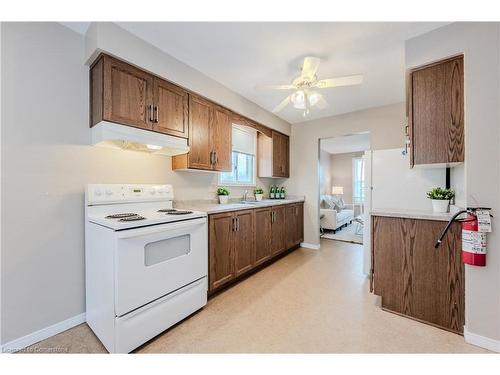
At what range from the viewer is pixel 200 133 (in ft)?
7.98

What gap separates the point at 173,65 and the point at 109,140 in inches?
38.1

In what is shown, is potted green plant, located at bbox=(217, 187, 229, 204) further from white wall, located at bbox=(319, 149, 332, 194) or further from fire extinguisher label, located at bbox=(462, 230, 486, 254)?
white wall, located at bbox=(319, 149, 332, 194)

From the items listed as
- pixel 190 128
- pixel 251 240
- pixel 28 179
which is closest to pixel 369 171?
pixel 251 240

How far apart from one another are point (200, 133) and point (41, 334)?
216 cm

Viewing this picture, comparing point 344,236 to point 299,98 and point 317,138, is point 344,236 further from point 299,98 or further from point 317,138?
point 299,98

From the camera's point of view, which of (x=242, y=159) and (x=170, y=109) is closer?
(x=170, y=109)

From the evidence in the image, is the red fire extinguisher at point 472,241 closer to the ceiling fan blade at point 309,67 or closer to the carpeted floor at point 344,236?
the ceiling fan blade at point 309,67

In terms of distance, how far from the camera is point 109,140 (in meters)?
1.68

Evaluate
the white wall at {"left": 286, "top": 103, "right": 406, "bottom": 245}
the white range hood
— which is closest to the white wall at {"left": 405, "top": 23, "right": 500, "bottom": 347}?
the white wall at {"left": 286, "top": 103, "right": 406, "bottom": 245}

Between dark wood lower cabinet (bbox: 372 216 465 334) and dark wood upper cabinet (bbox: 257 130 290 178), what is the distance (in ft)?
6.76

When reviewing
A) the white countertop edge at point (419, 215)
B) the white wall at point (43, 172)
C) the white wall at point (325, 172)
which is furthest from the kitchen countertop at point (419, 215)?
the white wall at point (325, 172)

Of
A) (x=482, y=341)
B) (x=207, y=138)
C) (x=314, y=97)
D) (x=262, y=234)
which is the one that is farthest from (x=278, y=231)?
(x=482, y=341)

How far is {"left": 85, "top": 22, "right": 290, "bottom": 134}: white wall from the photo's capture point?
5.28ft

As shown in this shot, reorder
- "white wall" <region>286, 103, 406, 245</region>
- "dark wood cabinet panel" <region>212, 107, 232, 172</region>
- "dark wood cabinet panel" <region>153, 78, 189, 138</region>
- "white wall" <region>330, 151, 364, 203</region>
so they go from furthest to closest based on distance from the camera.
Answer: "white wall" <region>330, 151, 364, 203</region>, "white wall" <region>286, 103, 406, 245</region>, "dark wood cabinet panel" <region>212, 107, 232, 172</region>, "dark wood cabinet panel" <region>153, 78, 189, 138</region>
